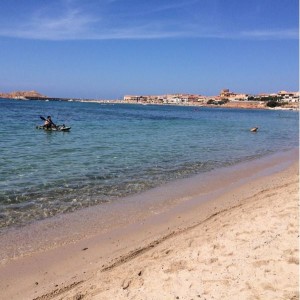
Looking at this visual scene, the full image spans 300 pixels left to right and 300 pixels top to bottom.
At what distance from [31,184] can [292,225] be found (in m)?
8.02

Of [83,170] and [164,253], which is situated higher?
[83,170]

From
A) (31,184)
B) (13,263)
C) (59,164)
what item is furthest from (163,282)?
(59,164)

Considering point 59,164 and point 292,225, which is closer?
point 292,225

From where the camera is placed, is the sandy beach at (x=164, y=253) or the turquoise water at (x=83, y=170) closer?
the sandy beach at (x=164, y=253)

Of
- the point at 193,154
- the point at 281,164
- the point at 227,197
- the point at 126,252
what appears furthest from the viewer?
the point at 193,154

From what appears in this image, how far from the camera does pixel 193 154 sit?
65.7 feet

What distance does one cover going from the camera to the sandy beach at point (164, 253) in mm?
5023

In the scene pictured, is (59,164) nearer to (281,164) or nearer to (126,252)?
(126,252)

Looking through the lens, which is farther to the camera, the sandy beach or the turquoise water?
the turquoise water

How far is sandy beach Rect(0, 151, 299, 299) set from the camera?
5.02 meters

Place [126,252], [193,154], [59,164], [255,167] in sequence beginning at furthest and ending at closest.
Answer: [193,154]
[255,167]
[59,164]
[126,252]

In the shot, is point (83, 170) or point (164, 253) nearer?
point (164, 253)

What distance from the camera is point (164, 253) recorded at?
21.1 ft

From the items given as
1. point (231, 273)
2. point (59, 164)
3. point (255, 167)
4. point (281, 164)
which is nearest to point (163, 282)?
point (231, 273)
